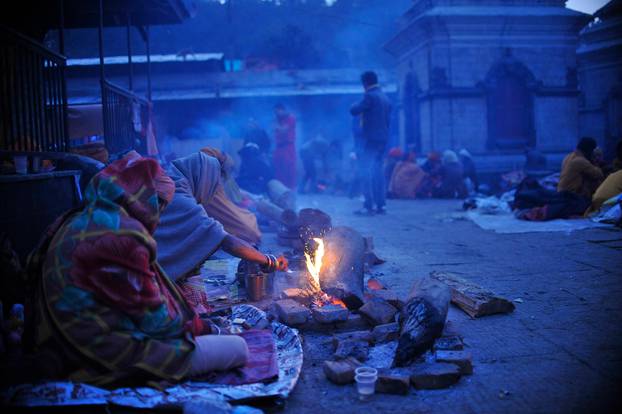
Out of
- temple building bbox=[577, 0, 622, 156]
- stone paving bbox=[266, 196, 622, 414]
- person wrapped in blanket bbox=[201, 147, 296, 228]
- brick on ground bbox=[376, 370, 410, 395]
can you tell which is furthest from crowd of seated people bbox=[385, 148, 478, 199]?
brick on ground bbox=[376, 370, 410, 395]

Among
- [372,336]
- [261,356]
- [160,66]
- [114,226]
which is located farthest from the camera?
[160,66]

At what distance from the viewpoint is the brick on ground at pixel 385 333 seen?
338 cm

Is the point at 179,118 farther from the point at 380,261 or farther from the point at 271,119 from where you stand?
the point at 380,261

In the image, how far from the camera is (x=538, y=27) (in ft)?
51.2

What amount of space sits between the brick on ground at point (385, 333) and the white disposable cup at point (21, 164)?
306 centimetres

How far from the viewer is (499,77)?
1550cm

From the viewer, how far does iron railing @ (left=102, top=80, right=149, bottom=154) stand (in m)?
7.01

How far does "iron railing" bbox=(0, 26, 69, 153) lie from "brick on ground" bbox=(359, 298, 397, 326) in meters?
2.79

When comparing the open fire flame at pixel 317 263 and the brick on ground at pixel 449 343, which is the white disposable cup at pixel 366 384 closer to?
the brick on ground at pixel 449 343

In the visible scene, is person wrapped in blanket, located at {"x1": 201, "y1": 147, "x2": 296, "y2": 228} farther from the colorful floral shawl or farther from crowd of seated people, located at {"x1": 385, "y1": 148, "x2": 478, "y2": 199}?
crowd of seated people, located at {"x1": 385, "y1": 148, "x2": 478, "y2": 199}

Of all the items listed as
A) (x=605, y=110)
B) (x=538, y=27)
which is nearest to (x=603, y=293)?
(x=538, y=27)

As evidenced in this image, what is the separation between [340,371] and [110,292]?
125cm

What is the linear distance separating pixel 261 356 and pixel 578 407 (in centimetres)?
160

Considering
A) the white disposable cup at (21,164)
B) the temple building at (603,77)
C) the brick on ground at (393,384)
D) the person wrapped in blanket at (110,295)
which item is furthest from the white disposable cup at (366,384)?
the temple building at (603,77)
